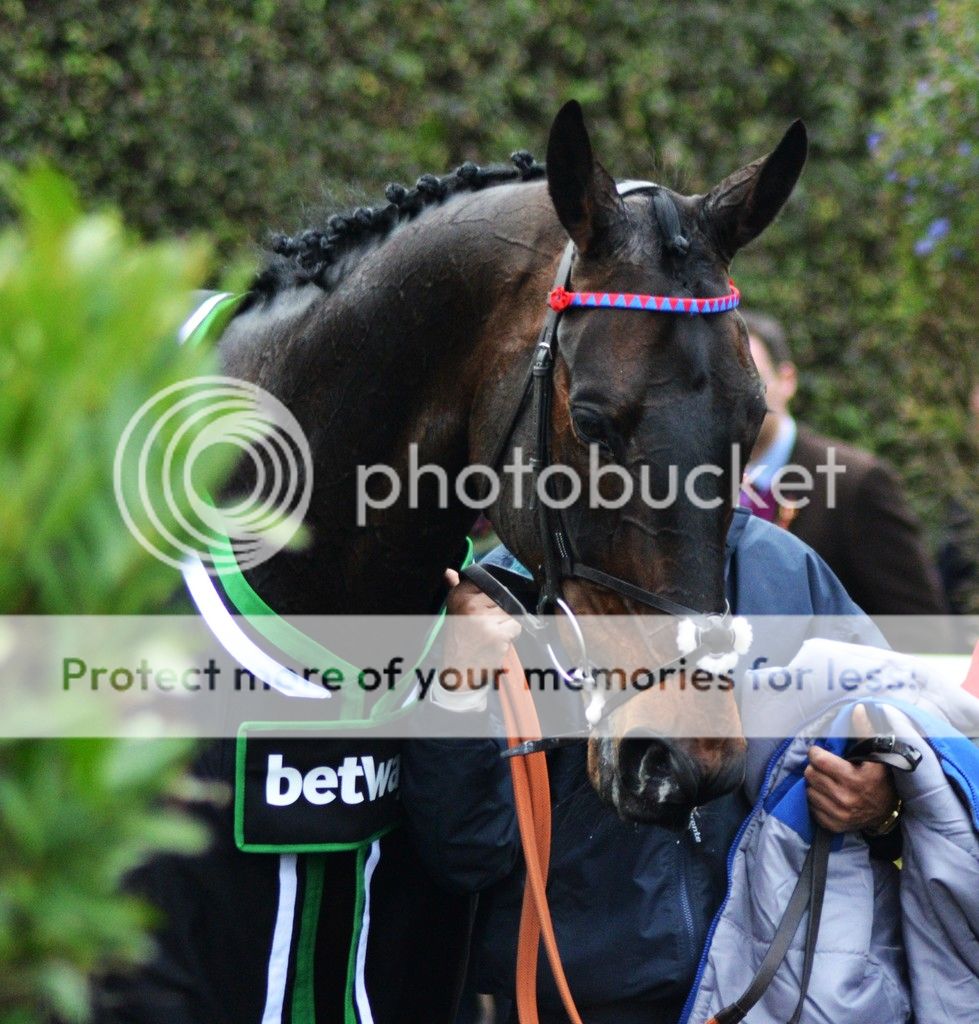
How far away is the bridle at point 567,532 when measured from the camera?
2.00 meters

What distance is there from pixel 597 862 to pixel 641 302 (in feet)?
3.33

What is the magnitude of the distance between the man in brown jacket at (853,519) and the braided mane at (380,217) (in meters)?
1.95

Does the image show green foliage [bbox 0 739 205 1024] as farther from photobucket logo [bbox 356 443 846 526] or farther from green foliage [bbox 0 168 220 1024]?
photobucket logo [bbox 356 443 846 526]

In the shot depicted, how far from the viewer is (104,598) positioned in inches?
39.6

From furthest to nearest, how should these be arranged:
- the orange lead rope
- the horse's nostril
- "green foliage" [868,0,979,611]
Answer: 1. "green foliage" [868,0,979,611]
2. the orange lead rope
3. the horse's nostril

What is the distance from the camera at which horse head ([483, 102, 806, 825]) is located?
200 cm

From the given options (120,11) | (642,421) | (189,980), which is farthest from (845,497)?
(120,11)

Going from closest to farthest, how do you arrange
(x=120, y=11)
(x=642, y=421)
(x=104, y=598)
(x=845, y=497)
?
(x=104, y=598) → (x=642, y=421) → (x=845, y=497) → (x=120, y=11)

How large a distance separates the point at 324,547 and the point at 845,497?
7.90 ft

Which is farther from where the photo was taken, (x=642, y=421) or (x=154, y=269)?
(x=642, y=421)

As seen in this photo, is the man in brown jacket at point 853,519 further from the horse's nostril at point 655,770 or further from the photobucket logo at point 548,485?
the horse's nostril at point 655,770

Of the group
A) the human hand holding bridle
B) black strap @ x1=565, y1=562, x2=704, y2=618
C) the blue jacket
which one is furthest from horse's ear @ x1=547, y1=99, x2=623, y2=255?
the human hand holding bridle

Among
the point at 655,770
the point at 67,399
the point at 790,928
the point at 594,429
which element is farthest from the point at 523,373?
the point at 67,399

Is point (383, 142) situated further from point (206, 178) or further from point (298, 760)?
point (298, 760)
